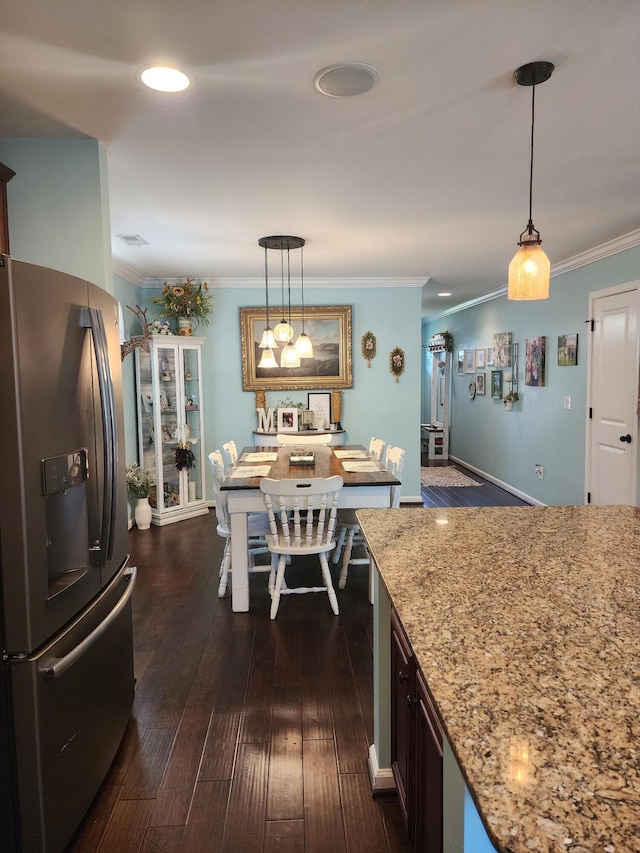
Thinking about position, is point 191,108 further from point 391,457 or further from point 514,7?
point 391,457

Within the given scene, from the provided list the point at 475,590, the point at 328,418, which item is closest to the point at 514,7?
the point at 475,590

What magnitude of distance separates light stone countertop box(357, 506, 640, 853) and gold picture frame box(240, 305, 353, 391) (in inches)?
173

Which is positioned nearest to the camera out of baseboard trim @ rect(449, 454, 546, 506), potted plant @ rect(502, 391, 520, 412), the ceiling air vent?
the ceiling air vent

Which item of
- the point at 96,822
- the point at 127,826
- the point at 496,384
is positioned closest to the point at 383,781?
the point at 127,826

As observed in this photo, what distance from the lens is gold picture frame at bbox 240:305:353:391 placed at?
20.4 ft

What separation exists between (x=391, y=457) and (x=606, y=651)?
3123 mm

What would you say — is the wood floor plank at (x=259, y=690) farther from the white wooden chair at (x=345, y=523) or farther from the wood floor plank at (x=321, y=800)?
the white wooden chair at (x=345, y=523)

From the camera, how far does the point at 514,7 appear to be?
1577 mm

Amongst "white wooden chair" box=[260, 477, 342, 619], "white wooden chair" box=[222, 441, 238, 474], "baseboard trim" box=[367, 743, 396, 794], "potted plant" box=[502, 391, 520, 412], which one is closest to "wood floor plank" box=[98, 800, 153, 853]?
"baseboard trim" box=[367, 743, 396, 794]

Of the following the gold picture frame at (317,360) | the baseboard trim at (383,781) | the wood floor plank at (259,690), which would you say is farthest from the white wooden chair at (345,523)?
the baseboard trim at (383,781)

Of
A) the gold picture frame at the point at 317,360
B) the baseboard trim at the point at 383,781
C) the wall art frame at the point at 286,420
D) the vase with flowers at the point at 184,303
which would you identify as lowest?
the baseboard trim at the point at 383,781

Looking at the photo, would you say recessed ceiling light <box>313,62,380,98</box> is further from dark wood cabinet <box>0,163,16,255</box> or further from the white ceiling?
dark wood cabinet <box>0,163,16,255</box>

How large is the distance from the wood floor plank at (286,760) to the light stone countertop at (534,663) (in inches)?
Result: 36.2

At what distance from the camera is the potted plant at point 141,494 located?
5.33 metres
